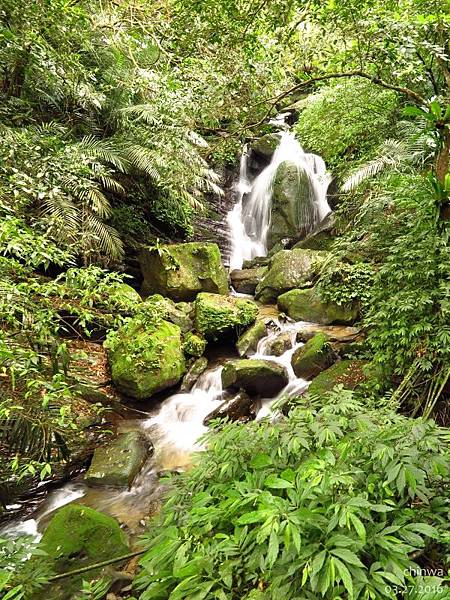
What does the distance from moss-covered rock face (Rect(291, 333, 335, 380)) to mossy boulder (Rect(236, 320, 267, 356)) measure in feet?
3.58

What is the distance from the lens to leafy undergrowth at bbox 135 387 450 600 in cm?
133

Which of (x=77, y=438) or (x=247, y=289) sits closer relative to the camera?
(x=77, y=438)

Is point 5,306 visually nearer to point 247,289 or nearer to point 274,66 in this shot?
point 274,66

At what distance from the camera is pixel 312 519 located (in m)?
1.41

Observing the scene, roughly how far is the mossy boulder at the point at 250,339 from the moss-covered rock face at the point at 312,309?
1.02 metres

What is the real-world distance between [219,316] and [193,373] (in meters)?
1.21

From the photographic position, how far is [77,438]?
14.8 ft

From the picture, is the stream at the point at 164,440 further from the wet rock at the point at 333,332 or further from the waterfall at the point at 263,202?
the waterfall at the point at 263,202

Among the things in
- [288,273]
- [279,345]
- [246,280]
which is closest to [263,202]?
[246,280]

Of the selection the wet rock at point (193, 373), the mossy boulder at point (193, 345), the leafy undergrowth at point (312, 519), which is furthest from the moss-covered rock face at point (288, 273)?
the leafy undergrowth at point (312, 519)

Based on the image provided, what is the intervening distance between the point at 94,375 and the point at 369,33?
553 cm

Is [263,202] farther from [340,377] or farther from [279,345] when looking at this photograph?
[340,377]

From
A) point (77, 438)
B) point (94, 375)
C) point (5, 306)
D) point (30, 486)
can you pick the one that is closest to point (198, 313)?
point (94, 375)

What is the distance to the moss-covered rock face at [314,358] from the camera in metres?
5.44
